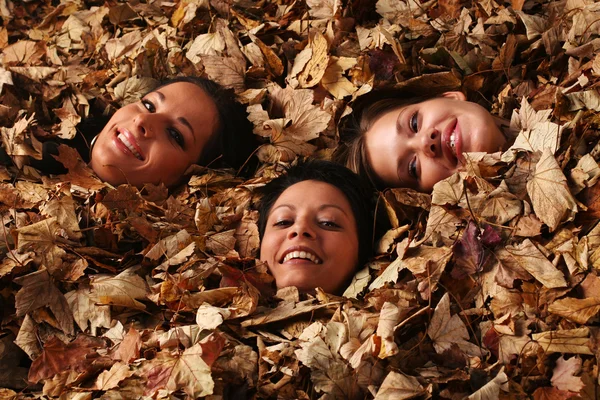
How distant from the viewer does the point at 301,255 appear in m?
2.32

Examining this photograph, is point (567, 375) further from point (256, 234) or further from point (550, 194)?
point (256, 234)

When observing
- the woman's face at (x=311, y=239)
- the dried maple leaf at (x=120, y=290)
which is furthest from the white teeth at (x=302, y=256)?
the dried maple leaf at (x=120, y=290)

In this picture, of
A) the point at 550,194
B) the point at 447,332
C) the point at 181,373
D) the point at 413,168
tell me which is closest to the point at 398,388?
the point at 447,332

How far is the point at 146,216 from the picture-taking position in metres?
2.54

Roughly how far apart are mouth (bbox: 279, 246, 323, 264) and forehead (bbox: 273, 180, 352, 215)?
0.19 meters

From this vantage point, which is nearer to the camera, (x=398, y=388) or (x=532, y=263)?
(x=398, y=388)

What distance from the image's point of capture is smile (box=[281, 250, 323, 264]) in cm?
232

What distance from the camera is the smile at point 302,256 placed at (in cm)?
232

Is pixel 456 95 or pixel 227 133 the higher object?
pixel 456 95

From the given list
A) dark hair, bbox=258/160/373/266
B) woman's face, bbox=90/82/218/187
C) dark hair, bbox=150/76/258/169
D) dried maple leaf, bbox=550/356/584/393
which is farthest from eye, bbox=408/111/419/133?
dried maple leaf, bbox=550/356/584/393

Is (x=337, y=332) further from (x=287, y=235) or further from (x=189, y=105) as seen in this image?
(x=189, y=105)

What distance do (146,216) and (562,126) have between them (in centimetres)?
142

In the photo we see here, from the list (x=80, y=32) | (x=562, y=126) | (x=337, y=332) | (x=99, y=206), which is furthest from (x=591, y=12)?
(x=80, y=32)

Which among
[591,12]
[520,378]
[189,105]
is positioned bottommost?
[520,378]
